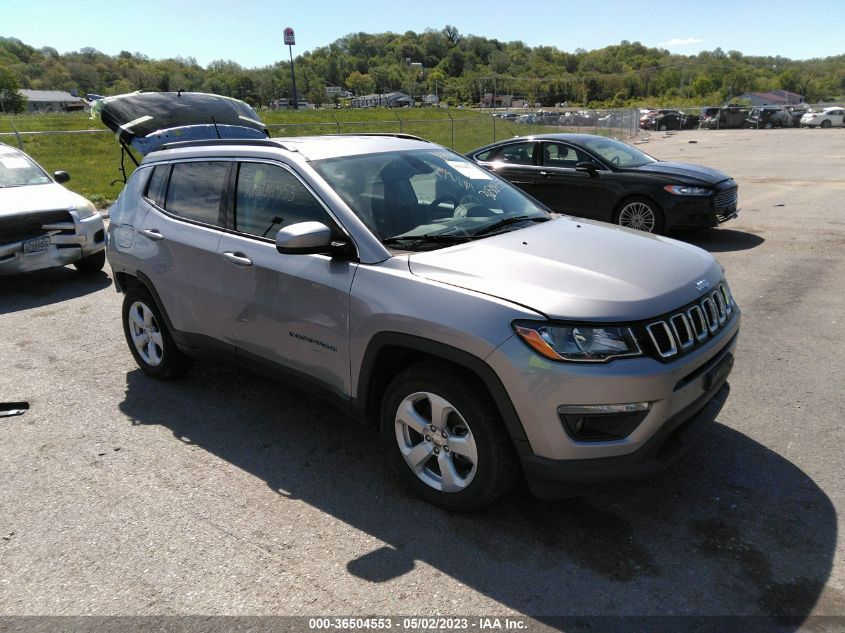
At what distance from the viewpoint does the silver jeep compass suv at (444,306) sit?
2615mm

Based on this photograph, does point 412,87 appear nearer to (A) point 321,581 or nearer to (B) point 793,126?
(B) point 793,126

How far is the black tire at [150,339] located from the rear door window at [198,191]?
2.54 feet

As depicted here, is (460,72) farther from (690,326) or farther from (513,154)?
(690,326)

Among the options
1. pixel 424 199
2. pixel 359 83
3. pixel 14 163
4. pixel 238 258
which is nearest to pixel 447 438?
pixel 424 199

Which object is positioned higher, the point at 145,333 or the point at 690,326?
the point at 690,326

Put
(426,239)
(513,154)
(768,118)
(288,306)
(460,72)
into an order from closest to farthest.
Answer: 1. (426,239)
2. (288,306)
3. (513,154)
4. (768,118)
5. (460,72)

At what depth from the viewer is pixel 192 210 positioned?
4203 millimetres

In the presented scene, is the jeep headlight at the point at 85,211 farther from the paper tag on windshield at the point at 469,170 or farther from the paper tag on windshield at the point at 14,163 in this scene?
the paper tag on windshield at the point at 469,170

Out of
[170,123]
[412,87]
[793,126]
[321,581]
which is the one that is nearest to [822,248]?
[321,581]

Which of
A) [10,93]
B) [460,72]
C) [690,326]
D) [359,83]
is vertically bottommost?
[690,326]

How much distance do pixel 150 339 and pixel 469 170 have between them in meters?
2.71

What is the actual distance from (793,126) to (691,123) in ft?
24.1

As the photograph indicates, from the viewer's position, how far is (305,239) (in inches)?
122

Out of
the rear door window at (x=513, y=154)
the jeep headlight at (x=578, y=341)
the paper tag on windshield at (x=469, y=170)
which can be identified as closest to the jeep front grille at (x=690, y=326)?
the jeep headlight at (x=578, y=341)
